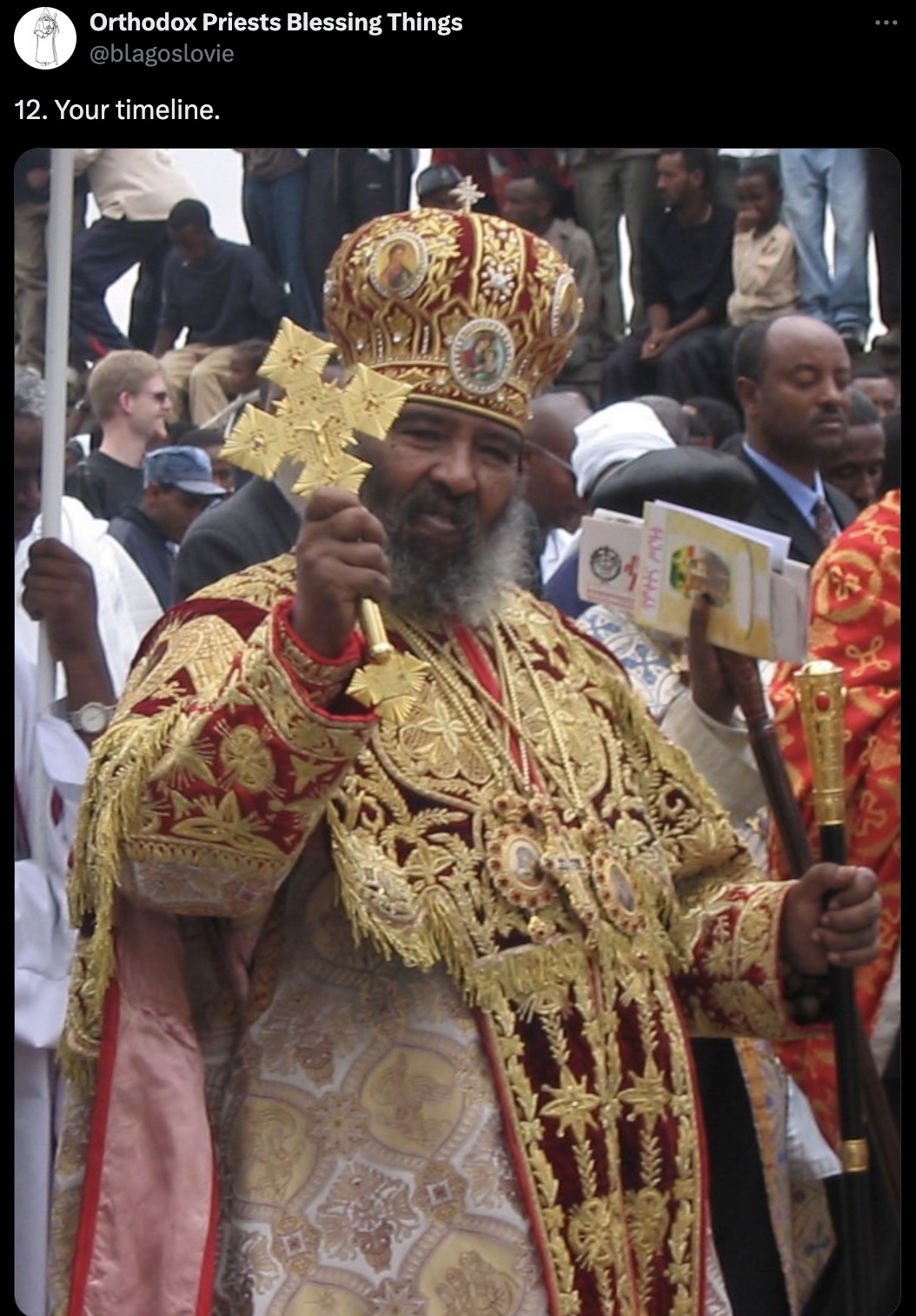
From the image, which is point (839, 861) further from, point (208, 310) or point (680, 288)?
point (208, 310)

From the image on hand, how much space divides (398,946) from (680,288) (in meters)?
6.69

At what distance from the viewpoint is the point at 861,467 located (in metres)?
8.47

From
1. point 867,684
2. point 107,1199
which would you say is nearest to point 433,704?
point 107,1199

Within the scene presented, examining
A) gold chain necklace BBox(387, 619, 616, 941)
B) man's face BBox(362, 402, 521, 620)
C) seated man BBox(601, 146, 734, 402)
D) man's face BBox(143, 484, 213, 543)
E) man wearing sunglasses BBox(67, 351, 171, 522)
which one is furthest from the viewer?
seated man BBox(601, 146, 734, 402)

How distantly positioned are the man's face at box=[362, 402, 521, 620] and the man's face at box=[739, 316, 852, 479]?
2.81 m

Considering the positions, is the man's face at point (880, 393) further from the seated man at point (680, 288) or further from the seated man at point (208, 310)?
the seated man at point (208, 310)

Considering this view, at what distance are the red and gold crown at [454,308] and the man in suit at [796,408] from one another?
8.07 ft

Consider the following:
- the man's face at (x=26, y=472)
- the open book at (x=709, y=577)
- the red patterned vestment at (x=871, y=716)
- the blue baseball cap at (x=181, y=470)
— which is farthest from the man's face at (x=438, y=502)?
the blue baseball cap at (x=181, y=470)

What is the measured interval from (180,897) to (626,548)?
4.83 feet

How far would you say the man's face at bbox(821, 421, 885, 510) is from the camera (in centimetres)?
841

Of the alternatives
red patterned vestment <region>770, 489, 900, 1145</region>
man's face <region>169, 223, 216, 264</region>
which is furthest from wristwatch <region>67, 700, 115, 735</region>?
man's face <region>169, 223, 216, 264</region>

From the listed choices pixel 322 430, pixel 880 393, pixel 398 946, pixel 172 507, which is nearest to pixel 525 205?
pixel 880 393

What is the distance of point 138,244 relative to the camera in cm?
1084

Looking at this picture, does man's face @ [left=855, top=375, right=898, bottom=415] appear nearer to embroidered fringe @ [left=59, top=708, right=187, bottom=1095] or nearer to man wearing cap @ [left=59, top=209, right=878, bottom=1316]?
man wearing cap @ [left=59, top=209, right=878, bottom=1316]
